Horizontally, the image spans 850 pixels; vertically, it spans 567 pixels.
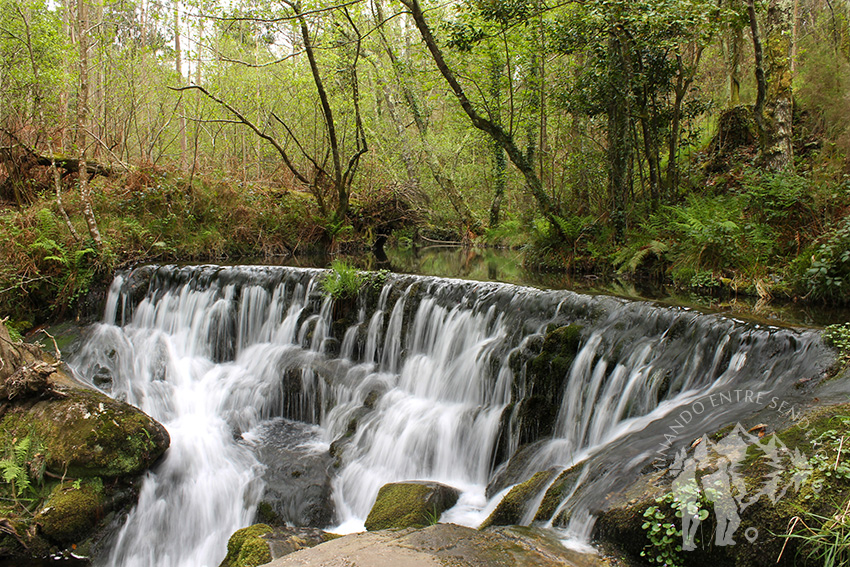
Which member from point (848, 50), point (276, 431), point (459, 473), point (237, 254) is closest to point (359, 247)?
point (237, 254)

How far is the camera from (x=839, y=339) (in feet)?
14.6

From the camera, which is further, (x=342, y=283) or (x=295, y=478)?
(x=342, y=283)

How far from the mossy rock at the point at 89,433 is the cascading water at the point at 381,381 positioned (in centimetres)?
37

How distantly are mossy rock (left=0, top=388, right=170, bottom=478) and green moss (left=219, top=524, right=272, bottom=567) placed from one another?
207cm

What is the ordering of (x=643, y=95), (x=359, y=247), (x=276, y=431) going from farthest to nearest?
(x=359, y=247)
(x=643, y=95)
(x=276, y=431)

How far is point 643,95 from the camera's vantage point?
10.8 m

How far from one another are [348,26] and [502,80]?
499 cm

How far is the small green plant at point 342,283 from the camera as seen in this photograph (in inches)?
353

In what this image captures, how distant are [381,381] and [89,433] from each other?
3.69 m

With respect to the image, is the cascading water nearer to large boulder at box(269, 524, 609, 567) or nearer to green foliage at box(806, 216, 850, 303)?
large boulder at box(269, 524, 609, 567)

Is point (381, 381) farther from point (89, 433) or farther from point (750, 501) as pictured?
point (750, 501)

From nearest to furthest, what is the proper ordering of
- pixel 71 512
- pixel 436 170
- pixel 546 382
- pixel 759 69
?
pixel 71 512, pixel 546 382, pixel 759 69, pixel 436 170

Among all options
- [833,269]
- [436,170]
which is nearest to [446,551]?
[833,269]

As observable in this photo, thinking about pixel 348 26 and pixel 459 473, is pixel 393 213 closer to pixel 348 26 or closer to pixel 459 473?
pixel 348 26
